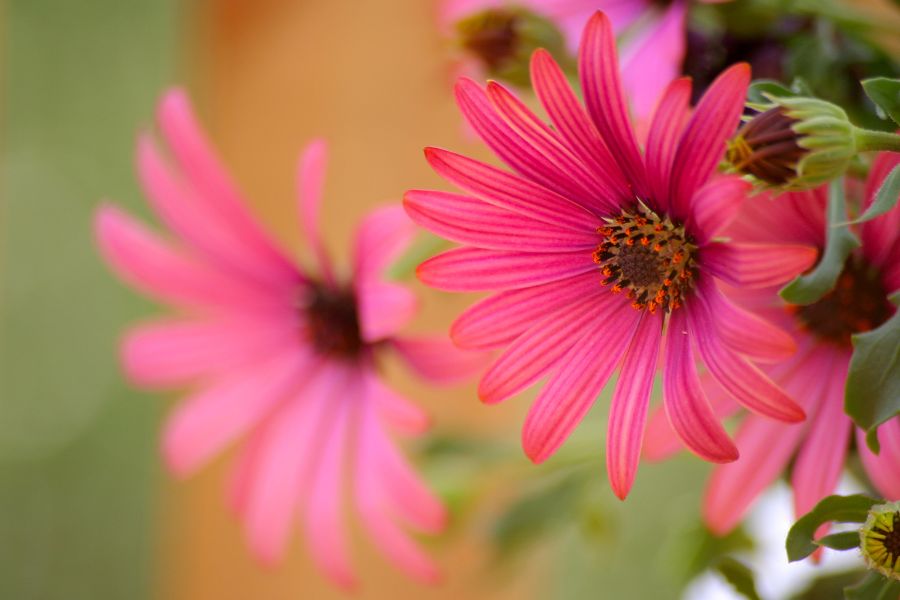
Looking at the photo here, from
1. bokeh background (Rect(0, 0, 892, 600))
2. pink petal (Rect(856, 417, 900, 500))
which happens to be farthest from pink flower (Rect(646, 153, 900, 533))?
bokeh background (Rect(0, 0, 892, 600))

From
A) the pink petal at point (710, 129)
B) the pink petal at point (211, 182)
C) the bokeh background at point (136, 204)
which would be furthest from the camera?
the bokeh background at point (136, 204)

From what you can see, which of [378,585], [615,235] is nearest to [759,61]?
[615,235]

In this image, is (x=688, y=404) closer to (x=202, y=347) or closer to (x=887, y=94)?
(x=887, y=94)

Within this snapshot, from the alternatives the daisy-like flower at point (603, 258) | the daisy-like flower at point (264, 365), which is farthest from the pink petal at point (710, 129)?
the daisy-like flower at point (264, 365)

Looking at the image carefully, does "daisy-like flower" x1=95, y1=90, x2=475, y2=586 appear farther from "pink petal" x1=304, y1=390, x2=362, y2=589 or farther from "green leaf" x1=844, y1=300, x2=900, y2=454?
"green leaf" x1=844, y1=300, x2=900, y2=454

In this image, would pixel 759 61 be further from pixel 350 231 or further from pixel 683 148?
pixel 350 231

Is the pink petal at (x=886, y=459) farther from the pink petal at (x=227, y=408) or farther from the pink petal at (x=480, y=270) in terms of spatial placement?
the pink petal at (x=227, y=408)
